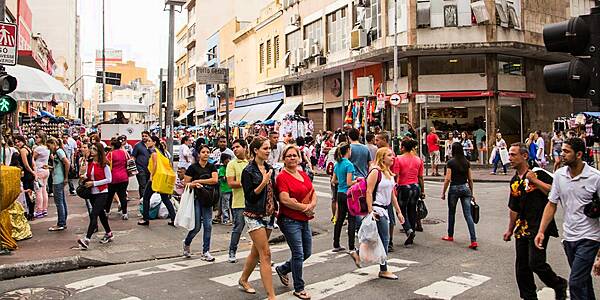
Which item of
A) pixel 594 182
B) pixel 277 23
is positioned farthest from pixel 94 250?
pixel 277 23

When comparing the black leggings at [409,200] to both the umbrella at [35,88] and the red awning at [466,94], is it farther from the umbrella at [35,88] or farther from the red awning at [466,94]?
the red awning at [466,94]

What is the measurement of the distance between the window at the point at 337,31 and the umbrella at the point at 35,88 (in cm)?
2090

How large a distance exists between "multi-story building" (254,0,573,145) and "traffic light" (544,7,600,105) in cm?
1808

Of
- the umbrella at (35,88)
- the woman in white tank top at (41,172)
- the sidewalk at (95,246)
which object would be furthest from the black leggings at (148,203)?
the umbrella at (35,88)

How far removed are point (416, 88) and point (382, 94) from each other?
206 cm

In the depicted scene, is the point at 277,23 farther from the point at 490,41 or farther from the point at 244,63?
the point at 490,41

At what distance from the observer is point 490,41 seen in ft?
85.0

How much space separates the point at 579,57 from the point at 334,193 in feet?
19.0

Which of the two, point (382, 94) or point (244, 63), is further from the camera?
point (244, 63)

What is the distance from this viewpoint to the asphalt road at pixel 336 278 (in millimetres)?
6707

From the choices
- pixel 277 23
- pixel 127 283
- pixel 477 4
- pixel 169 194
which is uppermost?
pixel 277 23

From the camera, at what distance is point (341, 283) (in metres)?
7.18

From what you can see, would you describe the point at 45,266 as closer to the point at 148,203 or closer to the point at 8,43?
the point at 8,43

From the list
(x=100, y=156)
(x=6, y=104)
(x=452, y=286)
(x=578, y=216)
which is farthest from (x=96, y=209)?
(x=578, y=216)
